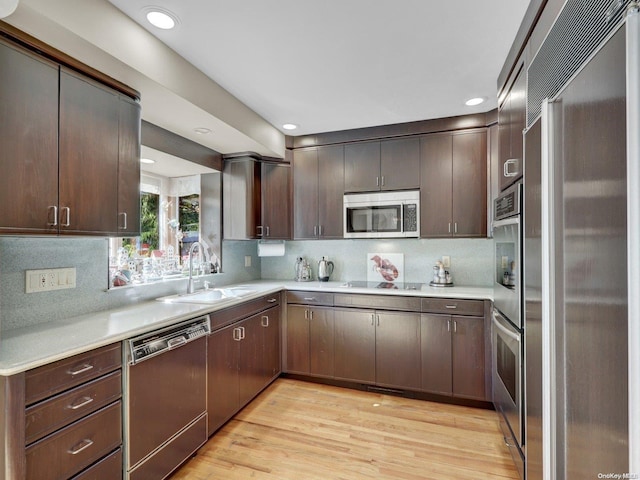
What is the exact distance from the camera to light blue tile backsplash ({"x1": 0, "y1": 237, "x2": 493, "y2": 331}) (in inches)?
67.2

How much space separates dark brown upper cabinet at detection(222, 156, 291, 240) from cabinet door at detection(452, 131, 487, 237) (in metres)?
1.65

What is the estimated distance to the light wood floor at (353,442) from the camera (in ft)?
6.57

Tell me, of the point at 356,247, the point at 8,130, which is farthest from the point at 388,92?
the point at 8,130

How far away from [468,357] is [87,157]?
2940mm

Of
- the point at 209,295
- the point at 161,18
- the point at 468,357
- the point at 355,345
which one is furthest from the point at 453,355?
the point at 161,18

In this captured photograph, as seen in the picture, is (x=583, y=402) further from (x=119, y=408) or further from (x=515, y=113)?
(x=119, y=408)

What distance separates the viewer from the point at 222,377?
7.90ft

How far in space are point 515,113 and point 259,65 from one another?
1.52 m

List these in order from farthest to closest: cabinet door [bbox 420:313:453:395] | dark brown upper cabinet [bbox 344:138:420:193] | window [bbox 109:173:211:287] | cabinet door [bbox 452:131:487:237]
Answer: dark brown upper cabinet [bbox 344:138:420:193] < cabinet door [bbox 452:131:487:237] < cabinet door [bbox 420:313:453:395] < window [bbox 109:173:211:287]

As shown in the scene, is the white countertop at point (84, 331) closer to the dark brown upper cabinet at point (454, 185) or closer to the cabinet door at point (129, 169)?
the cabinet door at point (129, 169)

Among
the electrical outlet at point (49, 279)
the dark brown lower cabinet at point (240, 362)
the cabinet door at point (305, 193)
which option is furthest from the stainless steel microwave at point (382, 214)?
the electrical outlet at point (49, 279)

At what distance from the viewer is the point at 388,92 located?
98.3 inches

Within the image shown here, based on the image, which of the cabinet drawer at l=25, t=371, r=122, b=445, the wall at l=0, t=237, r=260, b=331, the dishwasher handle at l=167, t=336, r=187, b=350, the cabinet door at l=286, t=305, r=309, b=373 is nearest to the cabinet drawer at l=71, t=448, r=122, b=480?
the cabinet drawer at l=25, t=371, r=122, b=445

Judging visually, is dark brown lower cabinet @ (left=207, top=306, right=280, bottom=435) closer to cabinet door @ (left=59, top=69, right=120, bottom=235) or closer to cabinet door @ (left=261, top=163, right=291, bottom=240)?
cabinet door @ (left=261, top=163, right=291, bottom=240)
